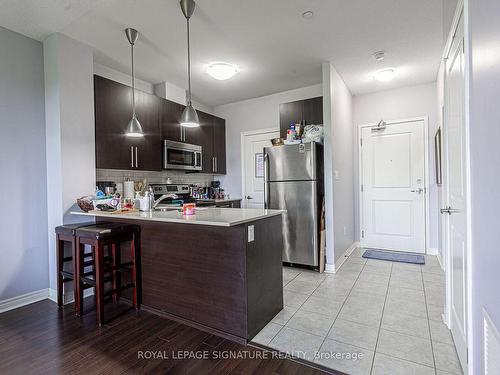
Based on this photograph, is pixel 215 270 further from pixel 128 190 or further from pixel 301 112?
pixel 301 112

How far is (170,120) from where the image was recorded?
393cm

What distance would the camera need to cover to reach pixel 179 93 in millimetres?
4277

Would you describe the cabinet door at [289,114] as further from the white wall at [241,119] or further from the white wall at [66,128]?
the white wall at [66,128]

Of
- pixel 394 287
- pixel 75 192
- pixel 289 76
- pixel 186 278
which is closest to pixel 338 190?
pixel 394 287

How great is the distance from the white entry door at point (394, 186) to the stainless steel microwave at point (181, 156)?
2.79 metres

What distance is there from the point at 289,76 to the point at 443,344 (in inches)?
135

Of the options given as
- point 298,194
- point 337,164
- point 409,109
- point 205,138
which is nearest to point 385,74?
point 409,109

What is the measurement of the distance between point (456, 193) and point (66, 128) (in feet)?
10.9

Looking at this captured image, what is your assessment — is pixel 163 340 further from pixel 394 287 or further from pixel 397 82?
pixel 397 82

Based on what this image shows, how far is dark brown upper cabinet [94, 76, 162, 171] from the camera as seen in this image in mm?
3031

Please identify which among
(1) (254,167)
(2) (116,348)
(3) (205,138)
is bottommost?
(2) (116,348)

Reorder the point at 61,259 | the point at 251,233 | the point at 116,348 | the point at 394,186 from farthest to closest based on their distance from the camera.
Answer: the point at 394,186 < the point at 61,259 < the point at 251,233 < the point at 116,348

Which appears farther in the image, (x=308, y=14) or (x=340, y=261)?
(x=340, y=261)

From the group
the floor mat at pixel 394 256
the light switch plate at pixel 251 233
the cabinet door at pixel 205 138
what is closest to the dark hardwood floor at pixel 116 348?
the light switch plate at pixel 251 233
